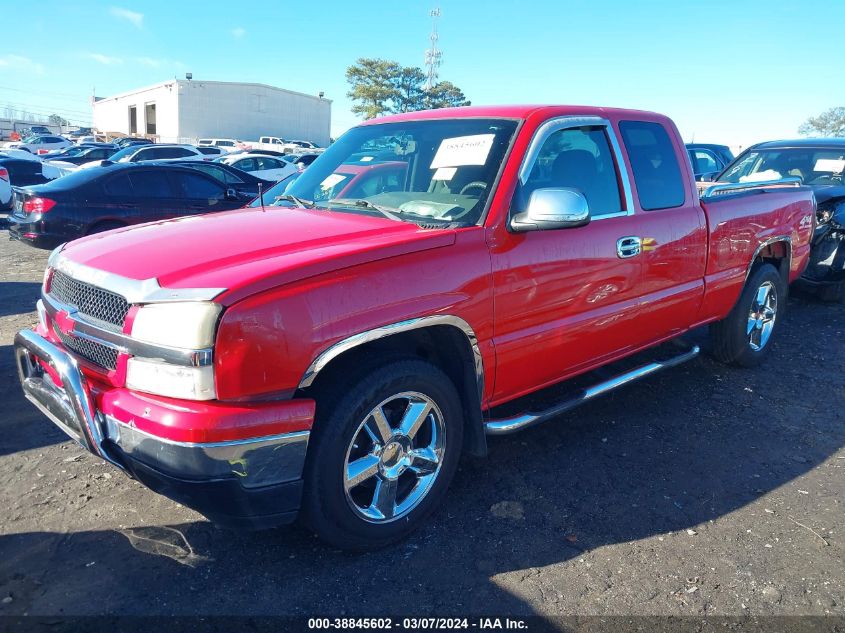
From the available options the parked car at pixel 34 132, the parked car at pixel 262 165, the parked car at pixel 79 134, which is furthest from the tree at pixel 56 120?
the parked car at pixel 262 165

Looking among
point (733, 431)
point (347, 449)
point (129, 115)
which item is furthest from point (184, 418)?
point (129, 115)

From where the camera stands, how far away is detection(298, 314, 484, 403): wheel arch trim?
Answer: 94.3 inches

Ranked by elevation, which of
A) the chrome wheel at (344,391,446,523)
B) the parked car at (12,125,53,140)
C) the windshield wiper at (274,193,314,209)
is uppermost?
the parked car at (12,125,53,140)

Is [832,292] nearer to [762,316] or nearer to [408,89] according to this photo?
[762,316]

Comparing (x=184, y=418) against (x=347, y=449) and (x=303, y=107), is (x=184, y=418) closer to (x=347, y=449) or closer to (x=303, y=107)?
(x=347, y=449)

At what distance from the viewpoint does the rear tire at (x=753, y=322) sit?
4.93m

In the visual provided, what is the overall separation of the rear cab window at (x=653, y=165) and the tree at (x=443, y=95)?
67204 mm

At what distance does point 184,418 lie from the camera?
221cm

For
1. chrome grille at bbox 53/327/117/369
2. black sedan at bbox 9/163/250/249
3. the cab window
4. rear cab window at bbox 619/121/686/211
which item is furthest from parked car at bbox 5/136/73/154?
the cab window

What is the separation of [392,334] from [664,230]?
7.01ft

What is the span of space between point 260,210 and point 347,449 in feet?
5.46

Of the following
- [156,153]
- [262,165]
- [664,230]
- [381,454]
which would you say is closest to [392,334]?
[381,454]

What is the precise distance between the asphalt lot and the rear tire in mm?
885

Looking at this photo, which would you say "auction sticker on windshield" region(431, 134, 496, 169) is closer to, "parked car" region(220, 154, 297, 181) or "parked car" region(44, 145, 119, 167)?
"parked car" region(220, 154, 297, 181)
